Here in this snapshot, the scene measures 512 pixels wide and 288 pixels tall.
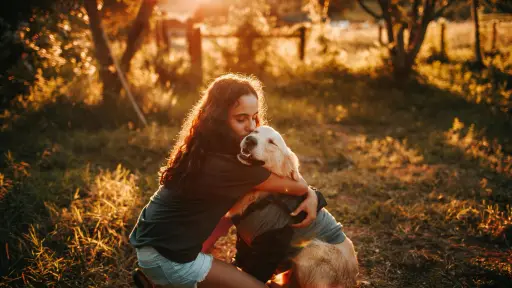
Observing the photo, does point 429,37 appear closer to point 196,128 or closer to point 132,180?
point 132,180

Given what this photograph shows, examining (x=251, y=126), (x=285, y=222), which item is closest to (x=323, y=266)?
(x=285, y=222)

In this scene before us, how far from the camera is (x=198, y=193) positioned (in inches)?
86.9

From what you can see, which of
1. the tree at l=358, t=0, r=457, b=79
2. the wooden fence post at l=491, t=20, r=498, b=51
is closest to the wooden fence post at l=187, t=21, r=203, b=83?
the tree at l=358, t=0, r=457, b=79

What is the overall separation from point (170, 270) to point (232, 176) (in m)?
→ 0.62

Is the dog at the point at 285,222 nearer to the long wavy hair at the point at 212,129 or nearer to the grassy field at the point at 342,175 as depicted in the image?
the long wavy hair at the point at 212,129

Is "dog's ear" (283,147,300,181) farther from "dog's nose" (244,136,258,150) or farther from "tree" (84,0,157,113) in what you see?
"tree" (84,0,157,113)

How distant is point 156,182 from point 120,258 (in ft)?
4.56

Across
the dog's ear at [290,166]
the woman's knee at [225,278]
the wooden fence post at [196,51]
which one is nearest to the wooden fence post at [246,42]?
the wooden fence post at [196,51]

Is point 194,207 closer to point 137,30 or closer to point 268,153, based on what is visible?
point 268,153

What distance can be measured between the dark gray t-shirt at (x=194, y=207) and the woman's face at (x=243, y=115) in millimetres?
252

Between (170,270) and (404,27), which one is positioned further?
(404,27)

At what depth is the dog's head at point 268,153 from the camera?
2.28 m

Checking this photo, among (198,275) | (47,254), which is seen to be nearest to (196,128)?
(198,275)

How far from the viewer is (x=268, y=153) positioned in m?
2.39
